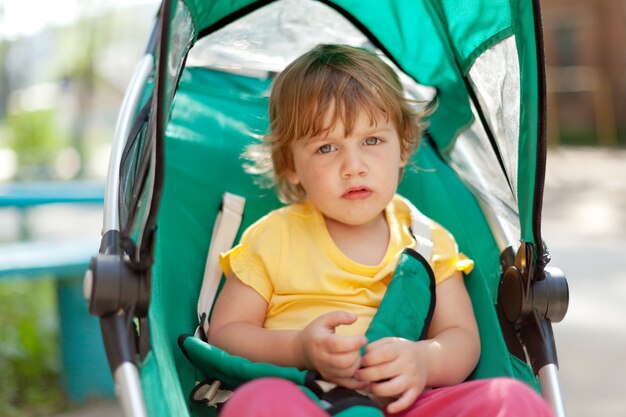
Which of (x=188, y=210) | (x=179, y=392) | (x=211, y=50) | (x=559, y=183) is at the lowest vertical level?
(x=559, y=183)

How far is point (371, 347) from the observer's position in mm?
1740

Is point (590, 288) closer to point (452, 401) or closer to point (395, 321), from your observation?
point (395, 321)

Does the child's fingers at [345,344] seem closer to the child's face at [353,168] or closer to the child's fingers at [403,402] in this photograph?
the child's fingers at [403,402]

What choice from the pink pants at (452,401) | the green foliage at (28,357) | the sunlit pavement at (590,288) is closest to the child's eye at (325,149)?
the pink pants at (452,401)

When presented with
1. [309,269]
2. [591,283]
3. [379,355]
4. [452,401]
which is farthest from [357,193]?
[591,283]

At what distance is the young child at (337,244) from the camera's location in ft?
6.15

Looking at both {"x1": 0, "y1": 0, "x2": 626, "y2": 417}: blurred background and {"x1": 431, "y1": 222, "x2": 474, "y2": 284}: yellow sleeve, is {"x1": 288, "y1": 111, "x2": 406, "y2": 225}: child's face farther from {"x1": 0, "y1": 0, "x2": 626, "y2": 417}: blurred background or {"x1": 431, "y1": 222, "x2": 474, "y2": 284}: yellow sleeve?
{"x1": 0, "y1": 0, "x2": 626, "y2": 417}: blurred background

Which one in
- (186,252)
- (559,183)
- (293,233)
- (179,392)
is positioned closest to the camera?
(179,392)

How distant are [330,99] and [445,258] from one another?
17.6 inches

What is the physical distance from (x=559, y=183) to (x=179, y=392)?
28.3 ft

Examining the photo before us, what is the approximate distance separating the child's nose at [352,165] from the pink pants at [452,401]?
0.52 m

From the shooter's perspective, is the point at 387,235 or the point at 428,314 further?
the point at 387,235

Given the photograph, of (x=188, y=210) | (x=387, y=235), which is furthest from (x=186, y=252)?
(x=387, y=235)

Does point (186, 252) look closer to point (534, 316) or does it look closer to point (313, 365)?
point (313, 365)
